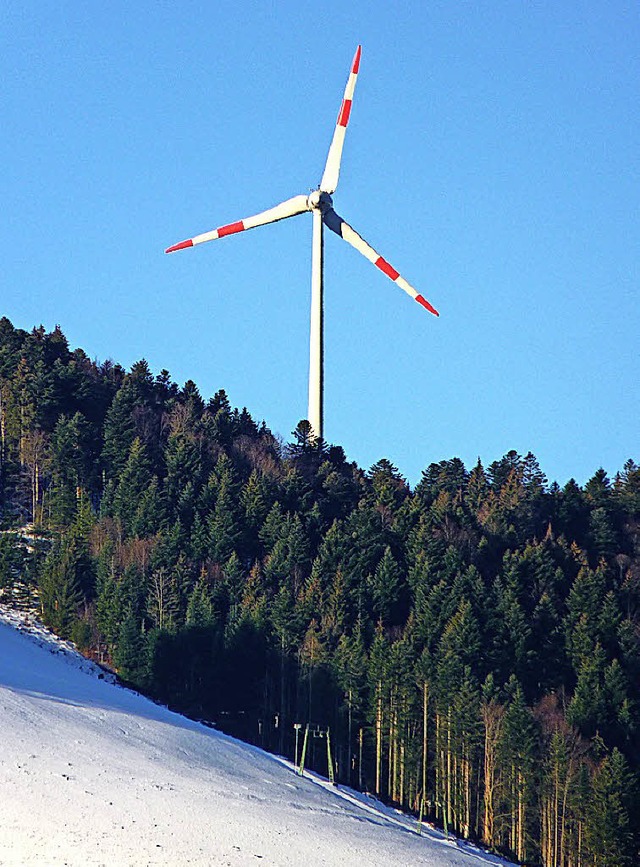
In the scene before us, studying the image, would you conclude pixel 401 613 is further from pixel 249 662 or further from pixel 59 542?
pixel 59 542

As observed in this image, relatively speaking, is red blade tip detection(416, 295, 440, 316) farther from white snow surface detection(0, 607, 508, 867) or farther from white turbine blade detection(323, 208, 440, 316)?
white snow surface detection(0, 607, 508, 867)

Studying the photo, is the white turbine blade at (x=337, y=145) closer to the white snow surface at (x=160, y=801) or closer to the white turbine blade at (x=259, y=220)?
the white turbine blade at (x=259, y=220)

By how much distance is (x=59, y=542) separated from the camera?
11006cm

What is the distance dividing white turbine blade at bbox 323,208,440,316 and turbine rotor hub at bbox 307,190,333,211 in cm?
47

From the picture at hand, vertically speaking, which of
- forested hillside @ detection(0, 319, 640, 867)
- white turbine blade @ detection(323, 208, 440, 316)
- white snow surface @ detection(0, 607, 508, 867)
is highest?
white turbine blade @ detection(323, 208, 440, 316)

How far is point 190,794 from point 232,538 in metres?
65.2

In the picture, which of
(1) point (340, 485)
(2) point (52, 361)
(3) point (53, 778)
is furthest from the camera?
(2) point (52, 361)

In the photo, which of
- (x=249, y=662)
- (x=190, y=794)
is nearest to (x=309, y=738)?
(x=249, y=662)

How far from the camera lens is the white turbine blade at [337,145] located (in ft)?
301

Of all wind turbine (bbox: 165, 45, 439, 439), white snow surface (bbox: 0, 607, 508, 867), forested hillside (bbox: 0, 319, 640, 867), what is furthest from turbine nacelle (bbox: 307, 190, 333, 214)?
white snow surface (bbox: 0, 607, 508, 867)

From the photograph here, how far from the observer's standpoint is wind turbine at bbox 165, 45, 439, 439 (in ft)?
310

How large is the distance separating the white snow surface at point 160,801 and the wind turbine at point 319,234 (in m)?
38.3

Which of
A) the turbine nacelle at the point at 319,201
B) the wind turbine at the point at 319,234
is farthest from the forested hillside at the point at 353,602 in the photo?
the turbine nacelle at the point at 319,201

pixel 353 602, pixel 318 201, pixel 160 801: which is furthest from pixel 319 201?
pixel 160 801
